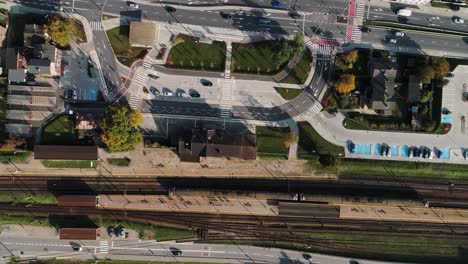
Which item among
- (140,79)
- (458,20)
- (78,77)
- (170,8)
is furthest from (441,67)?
(78,77)

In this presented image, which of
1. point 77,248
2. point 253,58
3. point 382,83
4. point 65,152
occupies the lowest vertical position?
point 77,248

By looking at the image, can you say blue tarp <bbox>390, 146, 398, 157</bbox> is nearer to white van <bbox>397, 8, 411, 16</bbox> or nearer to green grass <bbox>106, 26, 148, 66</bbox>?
white van <bbox>397, 8, 411, 16</bbox>

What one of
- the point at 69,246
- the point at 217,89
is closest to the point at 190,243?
the point at 69,246

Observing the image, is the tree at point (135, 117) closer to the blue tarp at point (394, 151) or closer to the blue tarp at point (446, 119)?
the blue tarp at point (394, 151)

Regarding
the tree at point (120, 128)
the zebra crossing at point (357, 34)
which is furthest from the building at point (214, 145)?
the zebra crossing at point (357, 34)

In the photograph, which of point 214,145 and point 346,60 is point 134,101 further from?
point 346,60

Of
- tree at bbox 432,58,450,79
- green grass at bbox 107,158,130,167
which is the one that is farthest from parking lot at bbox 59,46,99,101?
tree at bbox 432,58,450,79
